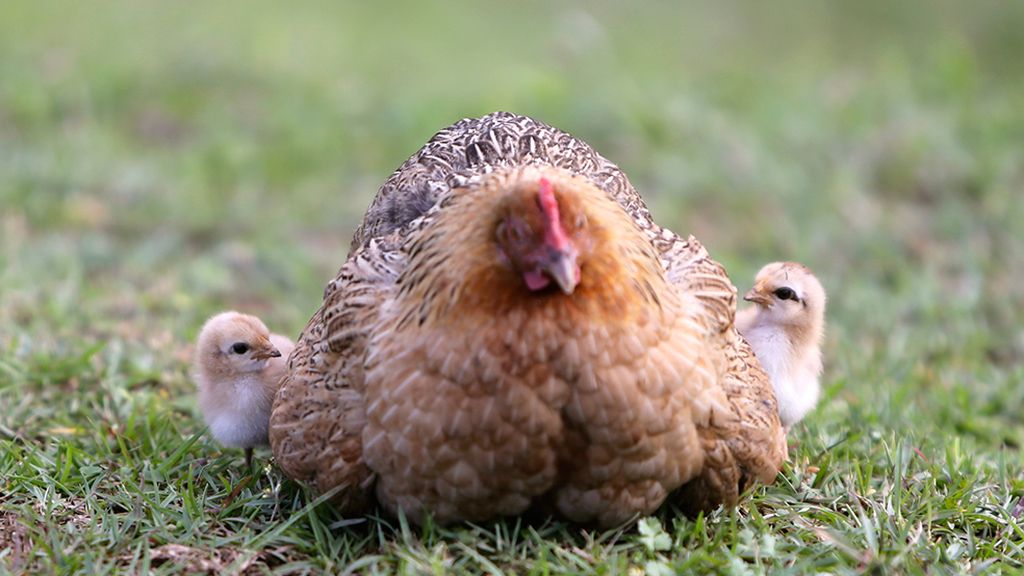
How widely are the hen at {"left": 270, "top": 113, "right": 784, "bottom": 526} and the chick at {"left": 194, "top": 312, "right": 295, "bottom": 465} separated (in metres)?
0.59

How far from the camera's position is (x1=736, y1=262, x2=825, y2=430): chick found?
15.2 ft

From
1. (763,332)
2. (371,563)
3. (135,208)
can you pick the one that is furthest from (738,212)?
(371,563)

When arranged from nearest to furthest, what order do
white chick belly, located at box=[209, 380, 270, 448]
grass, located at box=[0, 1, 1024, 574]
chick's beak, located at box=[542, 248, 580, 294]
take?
chick's beak, located at box=[542, 248, 580, 294] < grass, located at box=[0, 1, 1024, 574] < white chick belly, located at box=[209, 380, 270, 448]

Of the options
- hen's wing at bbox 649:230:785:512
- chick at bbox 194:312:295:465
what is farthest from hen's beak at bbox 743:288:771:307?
chick at bbox 194:312:295:465

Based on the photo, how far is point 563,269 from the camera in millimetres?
3191

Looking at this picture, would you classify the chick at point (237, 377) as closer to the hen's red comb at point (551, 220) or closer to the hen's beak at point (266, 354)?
the hen's beak at point (266, 354)

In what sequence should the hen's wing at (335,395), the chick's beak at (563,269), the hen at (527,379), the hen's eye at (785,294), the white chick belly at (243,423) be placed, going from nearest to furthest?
1. the chick's beak at (563,269)
2. the hen at (527,379)
3. the hen's wing at (335,395)
4. the white chick belly at (243,423)
5. the hen's eye at (785,294)

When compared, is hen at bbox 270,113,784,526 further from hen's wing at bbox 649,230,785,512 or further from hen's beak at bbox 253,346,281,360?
hen's beak at bbox 253,346,281,360

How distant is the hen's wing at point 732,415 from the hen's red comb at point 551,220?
743 mm

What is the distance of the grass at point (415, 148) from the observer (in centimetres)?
375

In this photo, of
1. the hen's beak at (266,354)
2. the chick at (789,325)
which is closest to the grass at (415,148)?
the chick at (789,325)

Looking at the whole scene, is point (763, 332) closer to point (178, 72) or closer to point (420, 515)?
point (420, 515)

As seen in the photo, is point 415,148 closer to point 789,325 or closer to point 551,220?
point 789,325

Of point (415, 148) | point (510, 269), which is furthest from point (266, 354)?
point (415, 148)
